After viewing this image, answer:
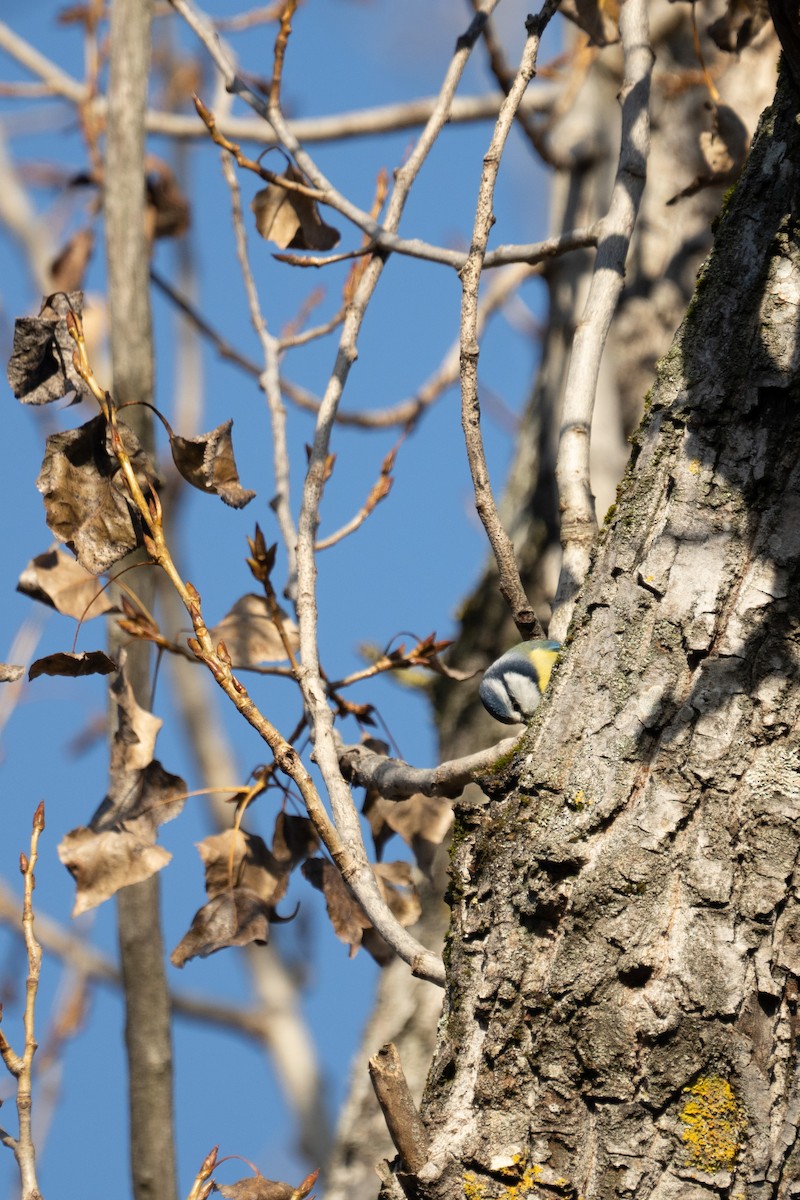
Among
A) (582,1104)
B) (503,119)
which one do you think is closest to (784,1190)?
(582,1104)

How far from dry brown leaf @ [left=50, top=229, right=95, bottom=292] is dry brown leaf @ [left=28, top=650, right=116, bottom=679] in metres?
1.40

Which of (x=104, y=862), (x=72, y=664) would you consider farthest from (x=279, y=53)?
(x=104, y=862)

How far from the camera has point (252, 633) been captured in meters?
1.65

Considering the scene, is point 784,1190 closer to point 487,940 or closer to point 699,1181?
point 699,1181

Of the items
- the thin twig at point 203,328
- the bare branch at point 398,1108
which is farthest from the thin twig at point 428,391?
the bare branch at point 398,1108

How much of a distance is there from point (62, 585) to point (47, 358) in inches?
13.2

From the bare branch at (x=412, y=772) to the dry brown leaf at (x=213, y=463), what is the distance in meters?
0.37

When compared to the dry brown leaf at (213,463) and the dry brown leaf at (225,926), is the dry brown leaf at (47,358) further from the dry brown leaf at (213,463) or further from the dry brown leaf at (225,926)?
the dry brown leaf at (225,926)

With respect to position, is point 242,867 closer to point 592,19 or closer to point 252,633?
point 252,633

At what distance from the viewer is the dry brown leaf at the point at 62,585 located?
5.09ft

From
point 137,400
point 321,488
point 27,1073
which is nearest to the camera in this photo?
point 27,1073

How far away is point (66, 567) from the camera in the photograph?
1579 mm

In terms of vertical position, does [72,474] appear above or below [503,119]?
below

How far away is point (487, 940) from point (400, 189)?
46.0 inches
